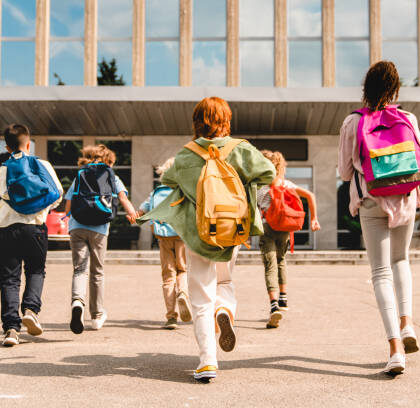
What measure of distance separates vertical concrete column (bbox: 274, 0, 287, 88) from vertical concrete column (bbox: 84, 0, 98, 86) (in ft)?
21.0

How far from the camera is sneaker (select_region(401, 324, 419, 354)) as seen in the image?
356 centimetres

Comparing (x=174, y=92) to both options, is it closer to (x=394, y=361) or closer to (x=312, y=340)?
(x=312, y=340)

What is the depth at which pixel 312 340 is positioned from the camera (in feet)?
16.0

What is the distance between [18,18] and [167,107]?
735cm

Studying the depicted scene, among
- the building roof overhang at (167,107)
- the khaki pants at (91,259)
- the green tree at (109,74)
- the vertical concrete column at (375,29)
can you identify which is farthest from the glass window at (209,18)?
the khaki pants at (91,259)

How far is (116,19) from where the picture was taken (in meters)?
20.4

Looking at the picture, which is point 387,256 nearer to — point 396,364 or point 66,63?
point 396,364

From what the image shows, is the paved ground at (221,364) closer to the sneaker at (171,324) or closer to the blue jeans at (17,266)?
the sneaker at (171,324)

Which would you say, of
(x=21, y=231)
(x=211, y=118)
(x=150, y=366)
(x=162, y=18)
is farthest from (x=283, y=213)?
(x=162, y=18)

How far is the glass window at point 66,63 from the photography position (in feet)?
67.1

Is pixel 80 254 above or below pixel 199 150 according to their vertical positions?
below

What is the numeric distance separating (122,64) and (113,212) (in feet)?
52.3

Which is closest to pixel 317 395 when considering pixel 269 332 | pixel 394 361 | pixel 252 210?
pixel 394 361

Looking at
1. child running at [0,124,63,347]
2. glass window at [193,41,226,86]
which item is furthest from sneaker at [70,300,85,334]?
glass window at [193,41,226,86]
